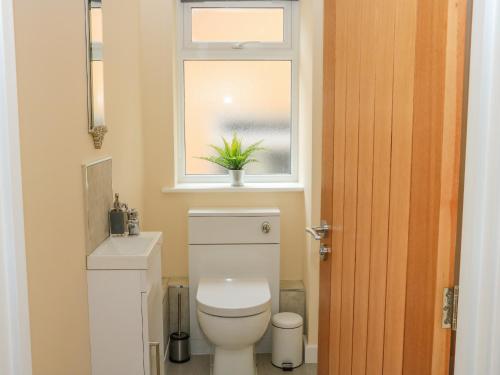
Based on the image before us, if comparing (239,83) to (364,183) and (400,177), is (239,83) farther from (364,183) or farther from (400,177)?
(400,177)

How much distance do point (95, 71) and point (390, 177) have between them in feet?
4.97

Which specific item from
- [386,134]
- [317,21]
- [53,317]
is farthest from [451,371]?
[317,21]

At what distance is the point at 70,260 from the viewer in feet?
6.96

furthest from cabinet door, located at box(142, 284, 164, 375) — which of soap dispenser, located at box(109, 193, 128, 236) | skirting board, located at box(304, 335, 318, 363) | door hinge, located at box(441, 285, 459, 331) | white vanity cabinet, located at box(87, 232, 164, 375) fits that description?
door hinge, located at box(441, 285, 459, 331)

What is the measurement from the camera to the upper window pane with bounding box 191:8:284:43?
373 centimetres

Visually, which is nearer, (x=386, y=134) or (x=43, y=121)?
(x=386, y=134)

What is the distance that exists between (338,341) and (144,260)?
0.86 metres

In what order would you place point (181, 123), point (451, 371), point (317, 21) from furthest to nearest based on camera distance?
point (181, 123)
point (317, 21)
point (451, 371)

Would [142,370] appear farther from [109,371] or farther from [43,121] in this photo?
[43,121]

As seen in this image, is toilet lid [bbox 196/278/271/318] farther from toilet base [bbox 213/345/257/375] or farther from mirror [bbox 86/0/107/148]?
mirror [bbox 86/0/107/148]

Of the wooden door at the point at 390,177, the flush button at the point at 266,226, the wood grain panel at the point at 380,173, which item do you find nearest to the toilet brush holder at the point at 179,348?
the flush button at the point at 266,226

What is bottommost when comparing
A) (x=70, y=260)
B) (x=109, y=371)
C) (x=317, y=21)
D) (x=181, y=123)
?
(x=109, y=371)

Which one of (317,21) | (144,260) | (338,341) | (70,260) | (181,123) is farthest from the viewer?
(181,123)

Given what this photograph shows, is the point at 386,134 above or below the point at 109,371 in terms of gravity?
above
